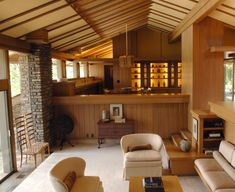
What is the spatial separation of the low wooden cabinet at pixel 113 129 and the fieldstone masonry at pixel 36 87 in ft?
4.60

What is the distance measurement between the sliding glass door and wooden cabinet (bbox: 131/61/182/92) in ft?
22.2

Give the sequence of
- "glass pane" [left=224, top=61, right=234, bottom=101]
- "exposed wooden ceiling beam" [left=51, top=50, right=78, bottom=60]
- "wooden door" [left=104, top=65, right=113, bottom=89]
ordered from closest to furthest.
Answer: "exposed wooden ceiling beam" [left=51, top=50, right=78, bottom=60] → "glass pane" [left=224, top=61, right=234, bottom=101] → "wooden door" [left=104, top=65, right=113, bottom=89]

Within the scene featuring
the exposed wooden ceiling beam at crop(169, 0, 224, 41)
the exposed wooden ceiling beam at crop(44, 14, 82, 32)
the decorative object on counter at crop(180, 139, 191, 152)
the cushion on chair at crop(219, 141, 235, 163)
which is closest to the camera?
the cushion on chair at crop(219, 141, 235, 163)

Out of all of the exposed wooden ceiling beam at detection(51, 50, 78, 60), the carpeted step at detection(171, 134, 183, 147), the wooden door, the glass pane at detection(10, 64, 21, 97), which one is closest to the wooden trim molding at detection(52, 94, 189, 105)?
the carpeted step at detection(171, 134, 183, 147)

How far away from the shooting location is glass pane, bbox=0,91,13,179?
4.66 m

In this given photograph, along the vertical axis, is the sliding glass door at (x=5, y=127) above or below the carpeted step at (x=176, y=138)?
above

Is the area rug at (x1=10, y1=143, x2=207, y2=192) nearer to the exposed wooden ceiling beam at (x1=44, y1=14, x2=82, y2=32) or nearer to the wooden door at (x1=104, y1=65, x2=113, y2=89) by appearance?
the exposed wooden ceiling beam at (x1=44, y1=14, x2=82, y2=32)

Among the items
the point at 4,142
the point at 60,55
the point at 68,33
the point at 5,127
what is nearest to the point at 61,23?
the point at 68,33

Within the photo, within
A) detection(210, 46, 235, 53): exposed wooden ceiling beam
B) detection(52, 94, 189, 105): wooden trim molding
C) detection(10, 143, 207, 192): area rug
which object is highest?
detection(210, 46, 235, 53): exposed wooden ceiling beam

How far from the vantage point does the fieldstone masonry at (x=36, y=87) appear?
5.89 meters

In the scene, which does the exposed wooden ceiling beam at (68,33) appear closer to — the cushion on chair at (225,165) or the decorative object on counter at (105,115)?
the decorative object on counter at (105,115)

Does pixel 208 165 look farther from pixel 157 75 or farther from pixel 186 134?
pixel 157 75

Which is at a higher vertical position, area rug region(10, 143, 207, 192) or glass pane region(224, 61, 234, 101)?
glass pane region(224, 61, 234, 101)

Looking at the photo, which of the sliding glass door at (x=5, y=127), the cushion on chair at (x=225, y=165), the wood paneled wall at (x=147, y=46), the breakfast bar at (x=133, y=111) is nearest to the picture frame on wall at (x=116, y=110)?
the breakfast bar at (x=133, y=111)
